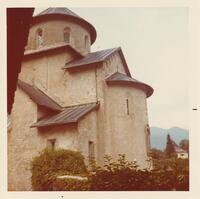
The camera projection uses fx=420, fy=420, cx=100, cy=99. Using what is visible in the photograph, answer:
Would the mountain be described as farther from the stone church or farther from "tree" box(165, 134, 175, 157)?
the stone church

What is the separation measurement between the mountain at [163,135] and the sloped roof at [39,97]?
2873 mm

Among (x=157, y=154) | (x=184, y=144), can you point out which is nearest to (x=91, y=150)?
(x=157, y=154)

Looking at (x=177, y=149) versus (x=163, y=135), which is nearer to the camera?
(x=177, y=149)

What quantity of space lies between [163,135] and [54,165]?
2.15 metres

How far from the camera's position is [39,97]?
10.5m

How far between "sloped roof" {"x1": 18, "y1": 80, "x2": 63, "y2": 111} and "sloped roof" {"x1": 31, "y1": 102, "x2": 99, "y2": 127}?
0.79 ft

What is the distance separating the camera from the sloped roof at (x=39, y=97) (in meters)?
10.2

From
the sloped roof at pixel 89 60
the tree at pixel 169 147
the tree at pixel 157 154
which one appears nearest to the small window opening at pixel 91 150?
the tree at pixel 157 154

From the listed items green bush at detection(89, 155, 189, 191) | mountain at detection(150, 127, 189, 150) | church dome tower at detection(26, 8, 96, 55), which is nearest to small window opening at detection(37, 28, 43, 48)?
church dome tower at detection(26, 8, 96, 55)

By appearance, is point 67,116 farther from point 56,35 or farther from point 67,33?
point 67,33

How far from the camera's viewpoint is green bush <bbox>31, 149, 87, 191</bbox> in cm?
734

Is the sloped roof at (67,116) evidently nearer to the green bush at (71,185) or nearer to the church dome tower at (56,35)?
the church dome tower at (56,35)

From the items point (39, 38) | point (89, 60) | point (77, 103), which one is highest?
point (39, 38)

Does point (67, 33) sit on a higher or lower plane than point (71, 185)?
higher
